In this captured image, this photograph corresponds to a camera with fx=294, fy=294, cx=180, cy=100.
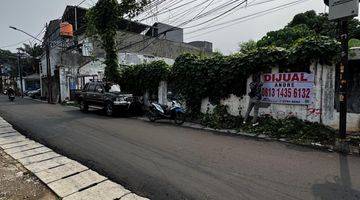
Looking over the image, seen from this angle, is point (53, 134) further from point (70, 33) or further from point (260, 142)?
point (70, 33)

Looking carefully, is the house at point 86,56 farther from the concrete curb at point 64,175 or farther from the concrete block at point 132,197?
the concrete block at point 132,197

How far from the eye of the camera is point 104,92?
16.8 m

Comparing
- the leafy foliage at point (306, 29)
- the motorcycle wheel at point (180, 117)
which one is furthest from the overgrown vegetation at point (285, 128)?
the leafy foliage at point (306, 29)

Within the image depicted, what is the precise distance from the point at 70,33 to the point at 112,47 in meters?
16.9

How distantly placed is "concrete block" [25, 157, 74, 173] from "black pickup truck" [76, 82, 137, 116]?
8580 millimetres

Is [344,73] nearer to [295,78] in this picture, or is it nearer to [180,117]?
[295,78]

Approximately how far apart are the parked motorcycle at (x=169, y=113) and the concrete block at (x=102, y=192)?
784 centimetres

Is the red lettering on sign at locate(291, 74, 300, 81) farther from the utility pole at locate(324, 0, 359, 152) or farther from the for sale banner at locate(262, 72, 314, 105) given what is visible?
the utility pole at locate(324, 0, 359, 152)

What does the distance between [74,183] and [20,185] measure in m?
1.11

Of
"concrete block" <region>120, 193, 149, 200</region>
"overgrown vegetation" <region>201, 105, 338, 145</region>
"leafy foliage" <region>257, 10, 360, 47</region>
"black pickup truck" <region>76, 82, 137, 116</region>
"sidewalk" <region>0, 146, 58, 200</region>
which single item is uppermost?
"leafy foliage" <region>257, 10, 360, 47</region>

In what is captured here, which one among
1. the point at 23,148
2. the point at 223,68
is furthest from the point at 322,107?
the point at 23,148

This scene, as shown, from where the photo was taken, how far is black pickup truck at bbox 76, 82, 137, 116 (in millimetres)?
15969

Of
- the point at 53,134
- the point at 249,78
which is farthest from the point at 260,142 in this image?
the point at 53,134

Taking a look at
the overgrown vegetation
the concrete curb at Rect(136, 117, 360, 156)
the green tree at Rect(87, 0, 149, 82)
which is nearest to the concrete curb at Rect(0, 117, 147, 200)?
the concrete curb at Rect(136, 117, 360, 156)
